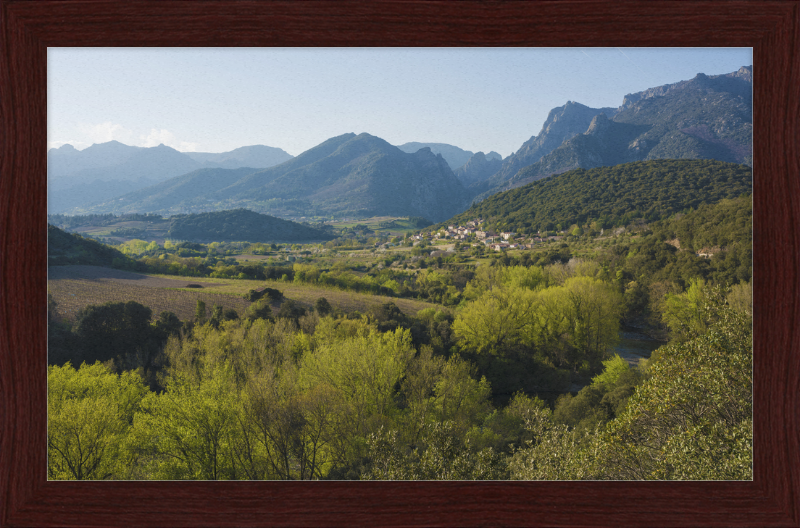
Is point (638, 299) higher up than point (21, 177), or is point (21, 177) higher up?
point (21, 177)

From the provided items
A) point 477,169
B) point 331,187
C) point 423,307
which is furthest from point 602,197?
point 331,187

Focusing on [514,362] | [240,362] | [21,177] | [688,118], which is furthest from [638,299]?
[21,177]

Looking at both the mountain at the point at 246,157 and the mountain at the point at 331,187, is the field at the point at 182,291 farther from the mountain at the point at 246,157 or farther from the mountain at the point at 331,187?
the mountain at the point at 246,157

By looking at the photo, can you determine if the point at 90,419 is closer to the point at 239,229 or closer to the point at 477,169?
the point at 239,229

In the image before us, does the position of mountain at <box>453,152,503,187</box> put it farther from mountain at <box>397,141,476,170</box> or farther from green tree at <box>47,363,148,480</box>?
green tree at <box>47,363,148,480</box>

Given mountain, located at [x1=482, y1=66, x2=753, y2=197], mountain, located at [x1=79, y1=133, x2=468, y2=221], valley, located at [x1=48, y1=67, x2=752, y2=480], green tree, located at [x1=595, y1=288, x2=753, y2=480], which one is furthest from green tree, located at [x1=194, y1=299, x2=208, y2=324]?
green tree, located at [x1=595, y1=288, x2=753, y2=480]

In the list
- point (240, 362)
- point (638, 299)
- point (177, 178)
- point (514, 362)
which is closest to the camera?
point (240, 362)
